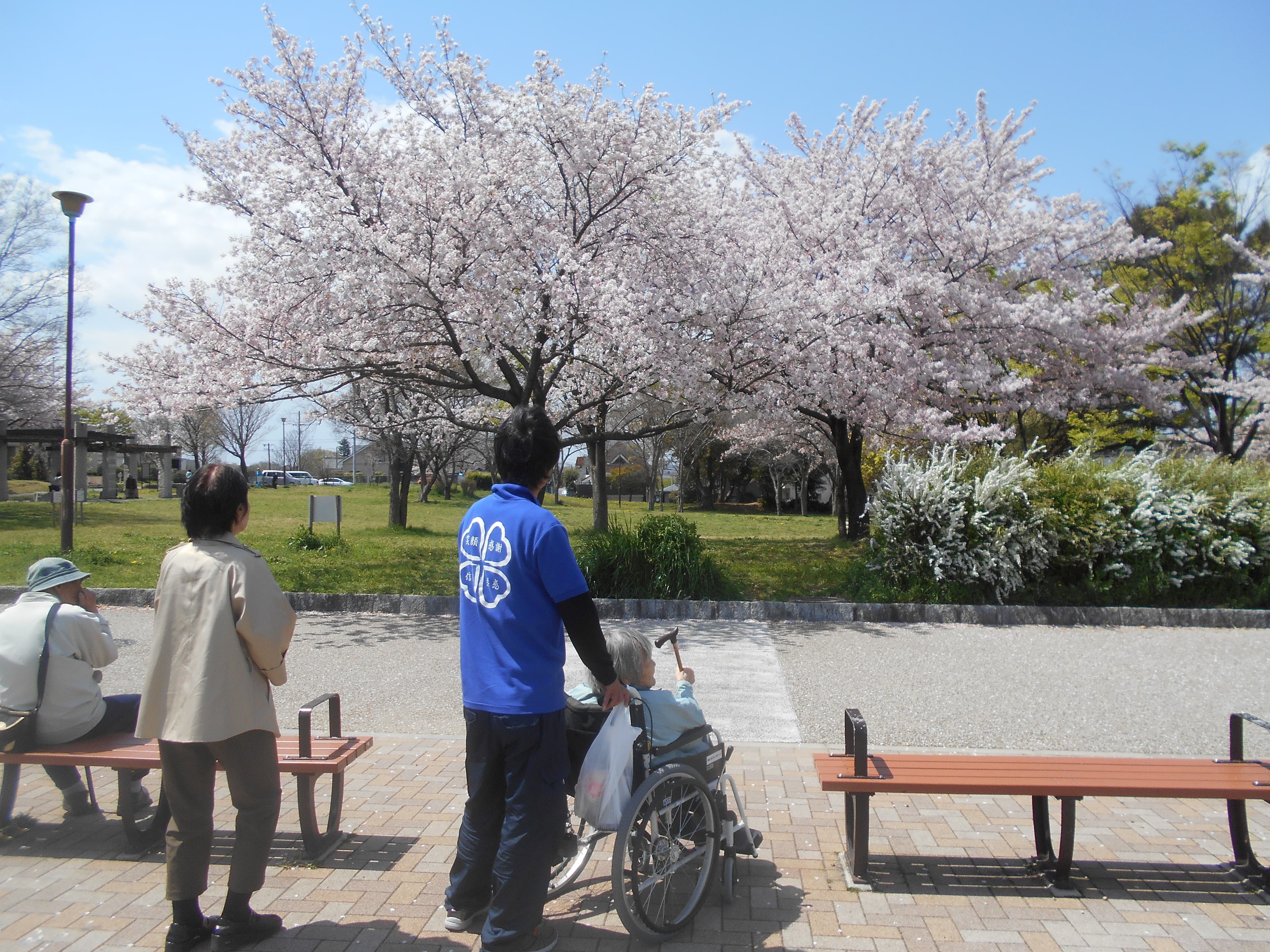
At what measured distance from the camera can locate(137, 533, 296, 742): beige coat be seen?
2701 millimetres

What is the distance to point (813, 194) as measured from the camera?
15047mm

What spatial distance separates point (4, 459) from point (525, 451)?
3030 centimetres

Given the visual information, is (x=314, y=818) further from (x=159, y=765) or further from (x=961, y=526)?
(x=961, y=526)

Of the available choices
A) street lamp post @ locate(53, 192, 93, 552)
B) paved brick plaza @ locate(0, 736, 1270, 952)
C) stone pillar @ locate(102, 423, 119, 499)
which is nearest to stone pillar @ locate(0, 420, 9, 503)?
stone pillar @ locate(102, 423, 119, 499)

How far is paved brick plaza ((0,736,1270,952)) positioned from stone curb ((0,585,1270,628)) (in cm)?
457

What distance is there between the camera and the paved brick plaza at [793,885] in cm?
291

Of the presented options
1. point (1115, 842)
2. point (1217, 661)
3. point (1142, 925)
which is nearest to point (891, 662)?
point (1217, 661)

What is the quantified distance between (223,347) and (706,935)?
386 inches

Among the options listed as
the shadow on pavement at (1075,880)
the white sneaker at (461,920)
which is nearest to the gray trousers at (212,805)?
the white sneaker at (461,920)

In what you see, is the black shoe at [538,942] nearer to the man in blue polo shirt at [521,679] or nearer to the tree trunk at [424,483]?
the man in blue polo shirt at [521,679]

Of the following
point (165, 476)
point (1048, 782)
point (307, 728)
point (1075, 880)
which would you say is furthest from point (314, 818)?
point (165, 476)

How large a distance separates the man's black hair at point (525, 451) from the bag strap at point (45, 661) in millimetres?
2122

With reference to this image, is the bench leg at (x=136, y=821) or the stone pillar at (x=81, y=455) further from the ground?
the stone pillar at (x=81, y=455)

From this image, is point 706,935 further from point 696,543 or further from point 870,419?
point 870,419
